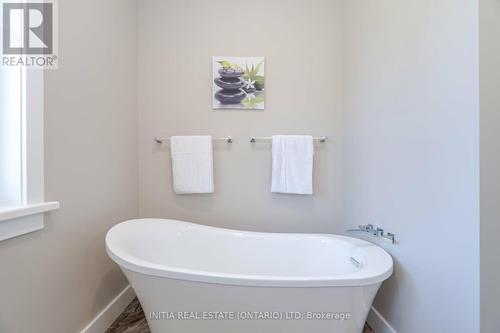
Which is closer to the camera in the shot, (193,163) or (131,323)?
(131,323)

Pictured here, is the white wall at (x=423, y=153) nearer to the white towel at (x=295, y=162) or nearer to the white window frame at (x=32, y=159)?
the white towel at (x=295, y=162)

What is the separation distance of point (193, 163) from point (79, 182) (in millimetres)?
740

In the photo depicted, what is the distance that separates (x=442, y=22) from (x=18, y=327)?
213cm

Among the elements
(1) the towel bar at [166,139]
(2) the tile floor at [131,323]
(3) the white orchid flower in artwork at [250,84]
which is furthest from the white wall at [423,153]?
(1) the towel bar at [166,139]

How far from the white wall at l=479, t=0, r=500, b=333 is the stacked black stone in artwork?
1.37 m

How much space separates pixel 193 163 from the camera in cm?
178

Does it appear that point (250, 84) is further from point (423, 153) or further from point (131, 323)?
point (131, 323)

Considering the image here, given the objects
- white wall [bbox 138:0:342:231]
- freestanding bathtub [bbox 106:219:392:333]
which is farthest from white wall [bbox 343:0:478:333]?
white wall [bbox 138:0:342:231]

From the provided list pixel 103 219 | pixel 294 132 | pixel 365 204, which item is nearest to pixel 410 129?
pixel 365 204

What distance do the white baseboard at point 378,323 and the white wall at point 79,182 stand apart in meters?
1.68

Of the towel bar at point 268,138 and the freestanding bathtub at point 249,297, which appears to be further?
the towel bar at point 268,138

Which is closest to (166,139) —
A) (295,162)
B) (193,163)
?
(193,163)

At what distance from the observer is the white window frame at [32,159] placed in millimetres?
917

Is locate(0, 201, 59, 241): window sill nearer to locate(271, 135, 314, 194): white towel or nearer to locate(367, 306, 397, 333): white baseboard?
locate(271, 135, 314, 194): white towel
